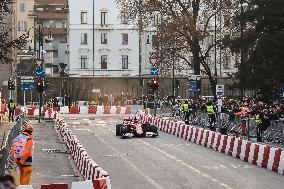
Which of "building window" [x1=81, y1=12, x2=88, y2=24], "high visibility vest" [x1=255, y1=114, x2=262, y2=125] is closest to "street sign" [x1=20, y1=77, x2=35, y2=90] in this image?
"high visibility vest" [x1=255, y1=114, x2=262, y2=125]

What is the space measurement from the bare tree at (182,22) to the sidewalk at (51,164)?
2208cm

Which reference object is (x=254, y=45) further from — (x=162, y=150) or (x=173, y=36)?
(x=162, y=150)

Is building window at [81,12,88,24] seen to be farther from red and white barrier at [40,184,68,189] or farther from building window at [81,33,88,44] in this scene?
red and white barrier at [40,184,68,189]

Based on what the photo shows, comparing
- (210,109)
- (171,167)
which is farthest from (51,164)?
(210,109)

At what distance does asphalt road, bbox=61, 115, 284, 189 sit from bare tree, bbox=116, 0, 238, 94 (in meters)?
23.4

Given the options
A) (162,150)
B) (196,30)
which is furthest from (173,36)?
(162,150)

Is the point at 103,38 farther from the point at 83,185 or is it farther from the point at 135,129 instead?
the point at 83,185

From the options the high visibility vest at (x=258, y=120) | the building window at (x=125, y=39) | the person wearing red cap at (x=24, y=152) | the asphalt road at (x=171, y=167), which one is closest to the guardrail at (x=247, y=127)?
the high visibility vest at (x=258, y=120)

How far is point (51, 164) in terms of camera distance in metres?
26.6

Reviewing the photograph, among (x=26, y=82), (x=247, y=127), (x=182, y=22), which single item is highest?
(x=182, y=22)

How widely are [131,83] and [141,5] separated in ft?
111

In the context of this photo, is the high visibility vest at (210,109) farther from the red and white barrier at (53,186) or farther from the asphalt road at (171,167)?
the red and white barrier at (53,186)

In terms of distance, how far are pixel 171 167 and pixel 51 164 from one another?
13.8 feet

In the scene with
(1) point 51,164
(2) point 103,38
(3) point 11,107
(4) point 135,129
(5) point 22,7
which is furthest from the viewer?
(5) point 22,7
